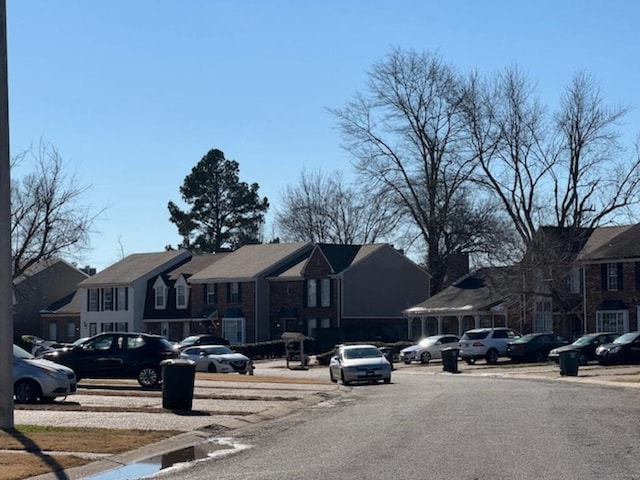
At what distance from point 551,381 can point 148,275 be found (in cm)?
5029

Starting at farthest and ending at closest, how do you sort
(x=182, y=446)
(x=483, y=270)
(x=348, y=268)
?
(x=348, y=268) < (x=483, y=270) < (x=182, y=446)

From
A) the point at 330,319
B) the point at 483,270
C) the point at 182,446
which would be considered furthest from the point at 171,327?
the point at 182,446

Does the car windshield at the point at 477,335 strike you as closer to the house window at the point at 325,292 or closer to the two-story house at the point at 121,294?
the house window at the point at 325,292

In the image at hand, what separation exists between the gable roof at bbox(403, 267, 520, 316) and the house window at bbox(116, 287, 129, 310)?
23699 mm

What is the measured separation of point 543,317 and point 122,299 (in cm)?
3456

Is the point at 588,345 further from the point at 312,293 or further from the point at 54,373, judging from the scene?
the point at 54,373

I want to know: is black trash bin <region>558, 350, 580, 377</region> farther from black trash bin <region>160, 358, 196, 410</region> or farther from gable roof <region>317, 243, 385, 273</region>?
gable roof <region>317, 243, 385, 273</region>

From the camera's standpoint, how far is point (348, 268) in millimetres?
71375

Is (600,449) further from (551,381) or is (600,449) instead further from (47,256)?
(47,256)

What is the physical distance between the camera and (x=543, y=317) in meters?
63.3

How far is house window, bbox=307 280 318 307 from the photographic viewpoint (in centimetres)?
7269

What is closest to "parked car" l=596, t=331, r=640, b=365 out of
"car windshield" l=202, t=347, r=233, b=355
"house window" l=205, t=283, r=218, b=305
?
"car windshield" l=202, t=347, r=233, b=355

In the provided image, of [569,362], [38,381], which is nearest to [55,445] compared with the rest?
[38,381]

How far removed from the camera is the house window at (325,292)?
71.9 meters
